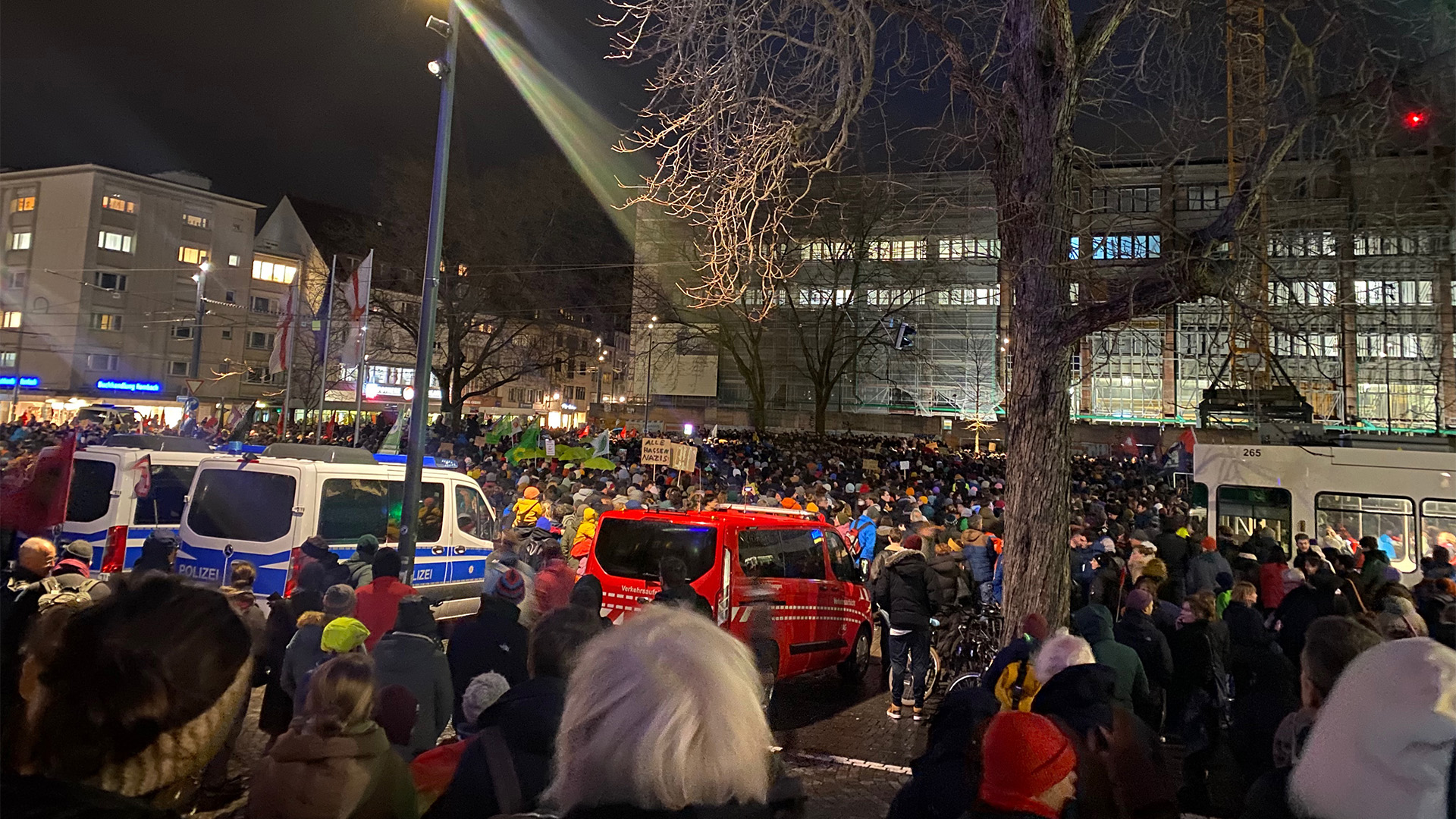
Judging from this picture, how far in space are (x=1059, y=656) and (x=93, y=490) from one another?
8.94 metres

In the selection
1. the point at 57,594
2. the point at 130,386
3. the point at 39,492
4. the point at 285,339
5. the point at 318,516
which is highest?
→ the point at 130,386

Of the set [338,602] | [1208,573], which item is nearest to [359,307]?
[338,602]

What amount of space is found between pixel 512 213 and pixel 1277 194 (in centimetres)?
2850

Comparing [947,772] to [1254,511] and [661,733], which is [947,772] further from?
[1254,511]

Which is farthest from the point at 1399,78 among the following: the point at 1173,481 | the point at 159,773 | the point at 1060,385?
the point at 1173,481

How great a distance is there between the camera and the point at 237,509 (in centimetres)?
813

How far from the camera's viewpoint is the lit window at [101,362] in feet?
148

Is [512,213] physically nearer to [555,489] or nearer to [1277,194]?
[555,489]

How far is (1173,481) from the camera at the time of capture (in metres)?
27.5

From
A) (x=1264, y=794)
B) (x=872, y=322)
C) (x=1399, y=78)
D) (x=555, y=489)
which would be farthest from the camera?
(x=872, y=322)

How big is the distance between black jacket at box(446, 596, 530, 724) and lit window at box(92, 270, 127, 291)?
53030 mm

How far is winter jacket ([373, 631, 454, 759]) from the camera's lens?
4102 mm

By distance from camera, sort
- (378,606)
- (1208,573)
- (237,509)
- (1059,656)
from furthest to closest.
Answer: (1208,573)
(237,509)
(378,606)
(1059,656)

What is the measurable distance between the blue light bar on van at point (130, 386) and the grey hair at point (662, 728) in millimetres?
51013
